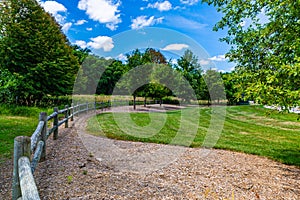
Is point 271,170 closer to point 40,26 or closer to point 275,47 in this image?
Answer: point 275,47

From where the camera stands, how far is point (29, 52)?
17.6m

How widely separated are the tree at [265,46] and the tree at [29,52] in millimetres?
14731

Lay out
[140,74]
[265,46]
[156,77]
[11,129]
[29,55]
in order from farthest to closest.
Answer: [156,77] → [140,74] → [29,55] → [11,129] → [265,46]

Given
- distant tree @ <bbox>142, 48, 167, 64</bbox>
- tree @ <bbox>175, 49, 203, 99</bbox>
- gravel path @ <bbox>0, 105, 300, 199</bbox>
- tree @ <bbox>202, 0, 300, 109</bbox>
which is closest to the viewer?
gravel path @ <bbox>0, 105, 300, 199</bbox>

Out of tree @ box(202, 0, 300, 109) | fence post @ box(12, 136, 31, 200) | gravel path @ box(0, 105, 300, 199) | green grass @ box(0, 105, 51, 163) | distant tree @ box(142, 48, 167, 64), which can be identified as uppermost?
distant tree @ box(142, 48, 167, 64)

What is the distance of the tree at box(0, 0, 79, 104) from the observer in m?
16.8

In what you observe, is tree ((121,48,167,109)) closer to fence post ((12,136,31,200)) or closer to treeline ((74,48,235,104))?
treeline ((74,48,235,104))

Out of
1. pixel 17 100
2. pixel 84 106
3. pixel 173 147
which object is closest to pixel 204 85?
pixel 84 106

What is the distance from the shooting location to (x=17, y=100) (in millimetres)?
17766

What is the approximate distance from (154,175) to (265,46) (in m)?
4.24

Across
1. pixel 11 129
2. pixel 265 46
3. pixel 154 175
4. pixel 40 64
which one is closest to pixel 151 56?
pixel 40 64

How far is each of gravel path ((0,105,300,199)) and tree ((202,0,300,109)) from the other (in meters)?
1.82

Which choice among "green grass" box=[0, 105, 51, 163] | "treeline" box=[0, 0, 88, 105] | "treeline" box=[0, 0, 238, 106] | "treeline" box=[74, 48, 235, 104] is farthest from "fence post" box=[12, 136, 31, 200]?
"treeline" box=[0, 0, 88, 105]

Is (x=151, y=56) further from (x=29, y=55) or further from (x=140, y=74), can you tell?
(x=29, y=55)
